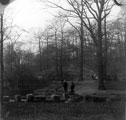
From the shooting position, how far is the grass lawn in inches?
78.2

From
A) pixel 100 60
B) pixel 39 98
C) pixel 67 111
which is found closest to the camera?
pixel 67 111

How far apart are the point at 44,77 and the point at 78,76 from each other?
1.34ft

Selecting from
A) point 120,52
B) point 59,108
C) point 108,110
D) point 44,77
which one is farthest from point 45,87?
point 120,52

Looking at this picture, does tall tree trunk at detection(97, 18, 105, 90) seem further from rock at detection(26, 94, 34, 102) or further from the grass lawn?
rock at detection(26, 94, 34, 102)

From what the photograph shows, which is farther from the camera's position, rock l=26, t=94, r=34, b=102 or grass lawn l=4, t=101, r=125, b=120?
rock l=26, t=94, r=34, b=102

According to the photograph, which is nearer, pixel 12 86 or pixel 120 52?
pixel 120 52

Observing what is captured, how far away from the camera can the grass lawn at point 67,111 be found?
1986 millimetres

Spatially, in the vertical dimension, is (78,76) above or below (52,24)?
below

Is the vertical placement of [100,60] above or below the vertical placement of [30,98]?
above

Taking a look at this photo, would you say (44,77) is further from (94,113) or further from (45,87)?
(94,113)

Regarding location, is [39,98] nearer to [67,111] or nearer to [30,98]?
[30,98]

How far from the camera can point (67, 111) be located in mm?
2225

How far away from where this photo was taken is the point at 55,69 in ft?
8.36

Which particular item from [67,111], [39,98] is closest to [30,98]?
[39,98]
